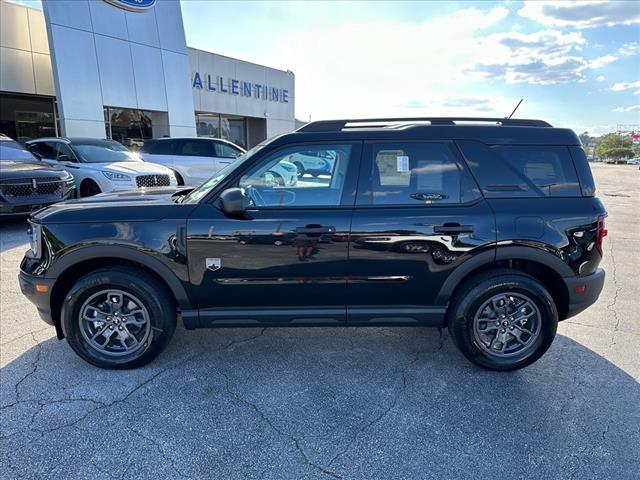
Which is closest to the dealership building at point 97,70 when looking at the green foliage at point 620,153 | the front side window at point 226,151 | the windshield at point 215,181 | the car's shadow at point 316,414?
the front side window at point 226,151

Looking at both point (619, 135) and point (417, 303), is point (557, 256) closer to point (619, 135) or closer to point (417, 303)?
point (417, 303)

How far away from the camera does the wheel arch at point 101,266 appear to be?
117 inches

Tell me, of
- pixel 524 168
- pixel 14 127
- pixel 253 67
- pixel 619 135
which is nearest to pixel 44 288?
pixel 524 168

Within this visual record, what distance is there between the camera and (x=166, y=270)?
9.88ft

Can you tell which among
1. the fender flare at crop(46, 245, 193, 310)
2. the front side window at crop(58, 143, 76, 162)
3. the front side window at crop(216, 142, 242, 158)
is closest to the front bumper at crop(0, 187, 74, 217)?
the front side window at crop(58, 143, 76, 162)

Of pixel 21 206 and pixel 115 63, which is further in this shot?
pixel 115 63

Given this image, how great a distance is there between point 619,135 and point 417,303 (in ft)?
391

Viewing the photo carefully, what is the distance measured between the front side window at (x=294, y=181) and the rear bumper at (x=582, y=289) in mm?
1869

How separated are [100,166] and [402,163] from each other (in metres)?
7.78

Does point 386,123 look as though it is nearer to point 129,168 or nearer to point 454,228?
point 454,228

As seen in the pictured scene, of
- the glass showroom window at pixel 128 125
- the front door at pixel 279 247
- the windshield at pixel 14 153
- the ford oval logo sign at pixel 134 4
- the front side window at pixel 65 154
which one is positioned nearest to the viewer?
the front door at pixel 279 247

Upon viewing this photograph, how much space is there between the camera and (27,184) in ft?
24.0

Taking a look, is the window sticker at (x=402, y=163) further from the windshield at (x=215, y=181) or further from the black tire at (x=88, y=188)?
the black tire at (x=88, y=188)

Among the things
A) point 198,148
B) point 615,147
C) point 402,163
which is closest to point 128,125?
point 198,148
